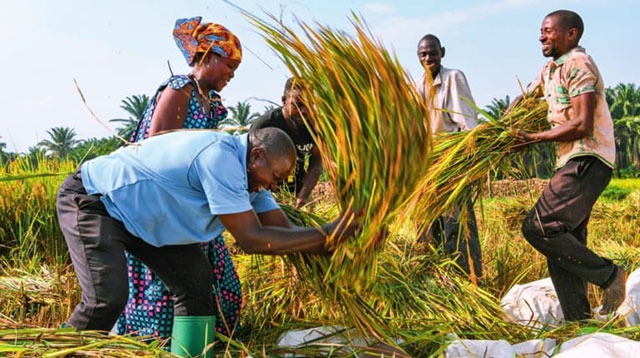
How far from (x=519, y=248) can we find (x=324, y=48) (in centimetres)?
333

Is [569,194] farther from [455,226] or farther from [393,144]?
[393,144]

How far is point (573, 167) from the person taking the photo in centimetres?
324

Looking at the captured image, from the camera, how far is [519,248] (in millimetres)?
4965

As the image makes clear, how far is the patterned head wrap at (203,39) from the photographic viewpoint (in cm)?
278

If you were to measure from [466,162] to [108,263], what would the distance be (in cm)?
174

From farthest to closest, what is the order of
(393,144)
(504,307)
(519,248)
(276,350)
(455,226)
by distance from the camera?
(519,248) → (455,226) → (504,307) → (276,350) → (393,144)

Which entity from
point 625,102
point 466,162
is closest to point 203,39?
point 466,162

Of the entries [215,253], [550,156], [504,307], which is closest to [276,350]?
[215,253]

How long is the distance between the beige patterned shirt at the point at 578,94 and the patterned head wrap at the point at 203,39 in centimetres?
157

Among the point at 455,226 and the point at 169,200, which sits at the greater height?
the point at 169,200

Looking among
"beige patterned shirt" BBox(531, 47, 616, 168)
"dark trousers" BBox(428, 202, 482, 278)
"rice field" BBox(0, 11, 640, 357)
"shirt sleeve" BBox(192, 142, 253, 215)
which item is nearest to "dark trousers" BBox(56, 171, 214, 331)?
"rice field" BBox(0, 11, 640, 357)

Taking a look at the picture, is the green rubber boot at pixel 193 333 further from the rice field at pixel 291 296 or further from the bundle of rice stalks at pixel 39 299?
the bundle of rice stalks at pixel 39 299

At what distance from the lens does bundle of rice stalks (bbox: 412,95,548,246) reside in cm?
315

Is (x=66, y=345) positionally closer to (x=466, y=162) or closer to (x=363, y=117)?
(x=363, y=117)
